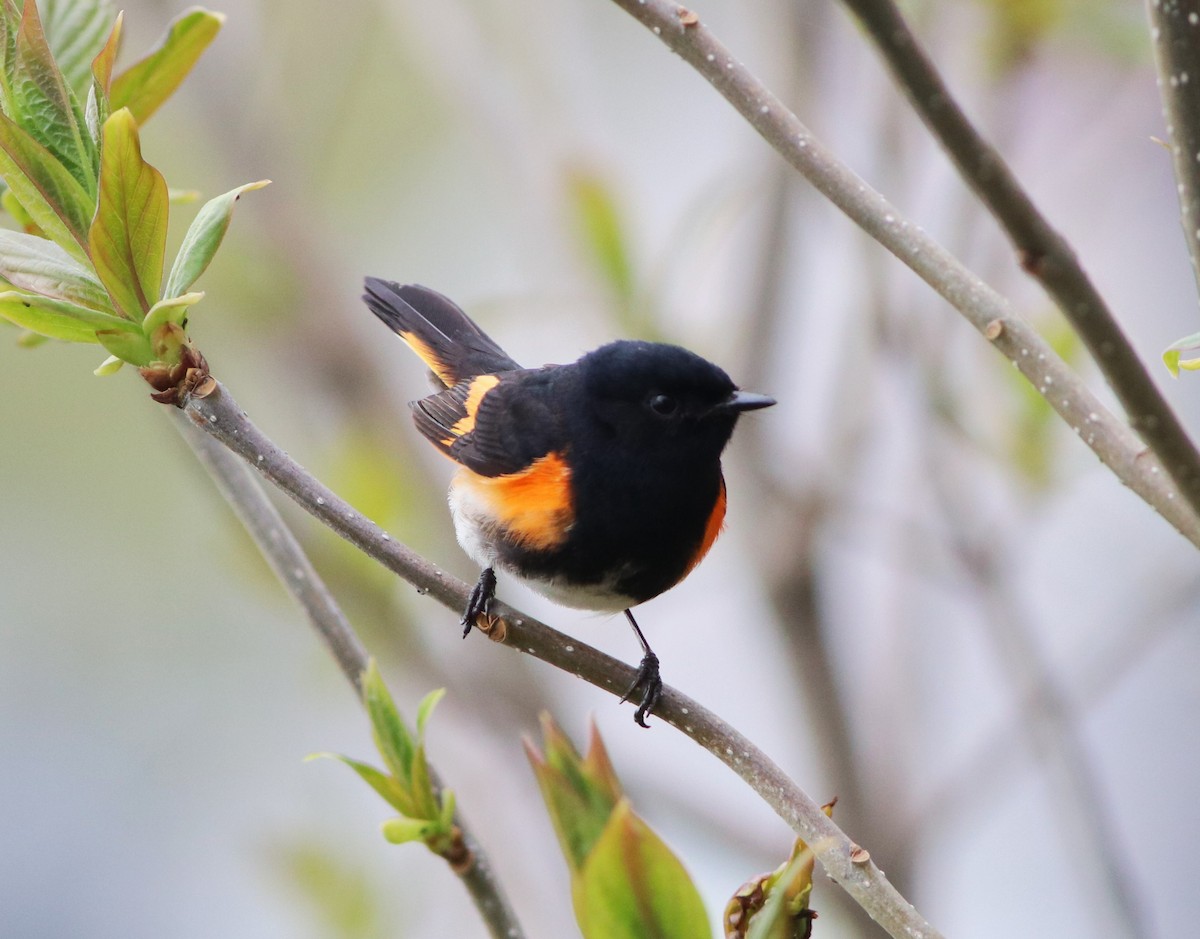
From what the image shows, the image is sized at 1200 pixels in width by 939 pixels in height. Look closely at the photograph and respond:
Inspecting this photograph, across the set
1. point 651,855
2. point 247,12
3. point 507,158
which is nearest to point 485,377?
point 507,158

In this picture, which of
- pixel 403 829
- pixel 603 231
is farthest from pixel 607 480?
pixel 403 829

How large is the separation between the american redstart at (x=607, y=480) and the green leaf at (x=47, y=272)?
2.72 feet

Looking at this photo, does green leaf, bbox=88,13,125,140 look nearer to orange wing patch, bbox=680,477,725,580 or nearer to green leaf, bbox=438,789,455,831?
green leaf, bbox=438,789,455,831

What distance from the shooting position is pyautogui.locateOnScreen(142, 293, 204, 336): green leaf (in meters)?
1.02

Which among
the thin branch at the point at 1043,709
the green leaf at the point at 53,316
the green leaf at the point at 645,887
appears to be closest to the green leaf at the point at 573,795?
the green leaf at the point at 645,887

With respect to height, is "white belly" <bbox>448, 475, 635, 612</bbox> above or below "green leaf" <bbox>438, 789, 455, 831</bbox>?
above

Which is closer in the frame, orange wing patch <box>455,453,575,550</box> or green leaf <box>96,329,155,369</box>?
green leaf <box>96,329,155,369</box>

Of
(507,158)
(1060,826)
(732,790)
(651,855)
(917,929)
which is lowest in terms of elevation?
(1060,826)

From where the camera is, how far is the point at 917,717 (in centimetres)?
303

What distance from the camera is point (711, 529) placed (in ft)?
6.67

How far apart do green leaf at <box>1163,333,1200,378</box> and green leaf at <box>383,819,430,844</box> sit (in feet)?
2.67

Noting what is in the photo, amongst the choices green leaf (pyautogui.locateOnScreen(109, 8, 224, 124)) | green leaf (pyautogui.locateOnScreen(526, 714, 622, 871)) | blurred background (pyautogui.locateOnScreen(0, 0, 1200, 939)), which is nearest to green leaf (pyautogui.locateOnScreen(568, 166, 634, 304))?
blurred background (pyautogui.locateOnScreen(0, 0, 1200, 939))

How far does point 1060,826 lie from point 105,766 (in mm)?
3783

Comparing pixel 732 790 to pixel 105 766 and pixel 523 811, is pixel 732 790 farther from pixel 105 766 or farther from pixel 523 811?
pixel 105 766
